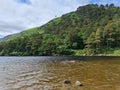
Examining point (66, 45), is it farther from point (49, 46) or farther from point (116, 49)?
point (116, 49)

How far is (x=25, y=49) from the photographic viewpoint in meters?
175

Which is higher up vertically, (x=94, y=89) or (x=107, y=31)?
(x=107, y=31)

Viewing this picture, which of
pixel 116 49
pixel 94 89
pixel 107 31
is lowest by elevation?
pixel 94 89

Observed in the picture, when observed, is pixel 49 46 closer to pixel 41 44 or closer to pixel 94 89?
pixel 41 44

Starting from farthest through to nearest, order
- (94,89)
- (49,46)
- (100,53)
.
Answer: (49,46)
(100,53)
(94,89)

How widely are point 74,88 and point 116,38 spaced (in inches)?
4895

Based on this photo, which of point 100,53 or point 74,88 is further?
point 100,53

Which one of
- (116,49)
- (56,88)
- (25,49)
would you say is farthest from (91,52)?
(56,88)

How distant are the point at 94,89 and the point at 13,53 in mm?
159308

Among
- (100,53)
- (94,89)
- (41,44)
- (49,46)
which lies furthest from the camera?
(41,44)

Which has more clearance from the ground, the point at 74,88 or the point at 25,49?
the point at 25,49

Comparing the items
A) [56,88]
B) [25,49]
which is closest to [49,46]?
[25,49]

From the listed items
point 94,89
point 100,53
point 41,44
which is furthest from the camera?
point 41,44

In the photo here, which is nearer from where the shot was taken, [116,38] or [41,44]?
[116,38]
